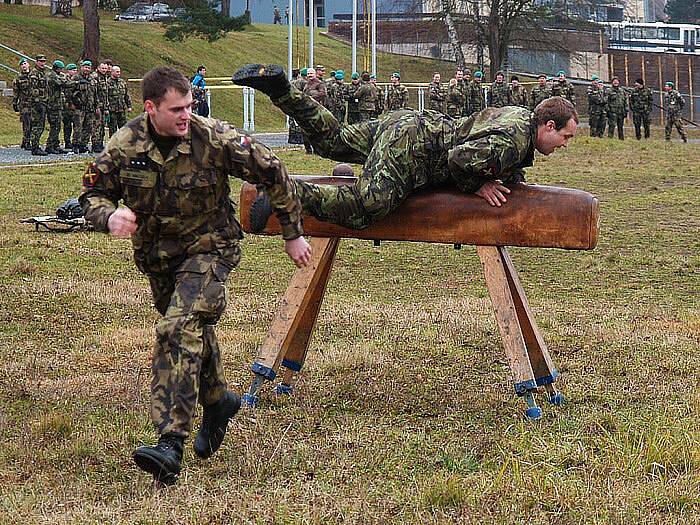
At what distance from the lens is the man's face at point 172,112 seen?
4.88m

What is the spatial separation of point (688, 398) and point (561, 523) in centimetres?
205

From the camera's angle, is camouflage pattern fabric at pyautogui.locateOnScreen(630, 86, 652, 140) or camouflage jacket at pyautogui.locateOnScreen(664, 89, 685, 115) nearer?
camouflage jacket at pyautogui.locateOnScreen(664, 89, 685, 115)

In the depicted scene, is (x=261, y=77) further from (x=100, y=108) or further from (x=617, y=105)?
(x=617, y=105)

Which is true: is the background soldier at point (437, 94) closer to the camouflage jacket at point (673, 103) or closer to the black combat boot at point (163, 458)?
the camouflage jacket at point (673, 103)

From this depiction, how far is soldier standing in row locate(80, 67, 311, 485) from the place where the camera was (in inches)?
194

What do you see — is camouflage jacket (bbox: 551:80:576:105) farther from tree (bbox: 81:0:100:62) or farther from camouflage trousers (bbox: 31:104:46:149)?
camouflage trousers (bbox: 31:104:46:149)

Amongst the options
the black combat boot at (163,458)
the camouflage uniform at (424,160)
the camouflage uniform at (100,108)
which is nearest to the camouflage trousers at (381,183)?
the camouflage uniform at (424,160)

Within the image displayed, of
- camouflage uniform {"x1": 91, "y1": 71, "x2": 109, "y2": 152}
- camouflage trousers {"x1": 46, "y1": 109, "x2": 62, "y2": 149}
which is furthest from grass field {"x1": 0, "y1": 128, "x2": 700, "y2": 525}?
camouflage uniform {"x1": 91, "y1": 71, "x2": 109, "y2": 152}

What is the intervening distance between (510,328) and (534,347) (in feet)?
1.13

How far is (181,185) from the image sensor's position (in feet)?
16.6

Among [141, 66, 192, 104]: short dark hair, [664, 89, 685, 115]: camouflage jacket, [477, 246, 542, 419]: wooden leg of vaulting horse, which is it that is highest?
[664, 89, 685, 115]: camouflage jacket

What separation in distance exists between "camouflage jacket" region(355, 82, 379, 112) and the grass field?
18.1 meters

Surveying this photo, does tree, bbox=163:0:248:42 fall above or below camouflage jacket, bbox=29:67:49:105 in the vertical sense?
above

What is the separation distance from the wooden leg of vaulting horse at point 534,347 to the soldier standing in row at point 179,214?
5.03ft
